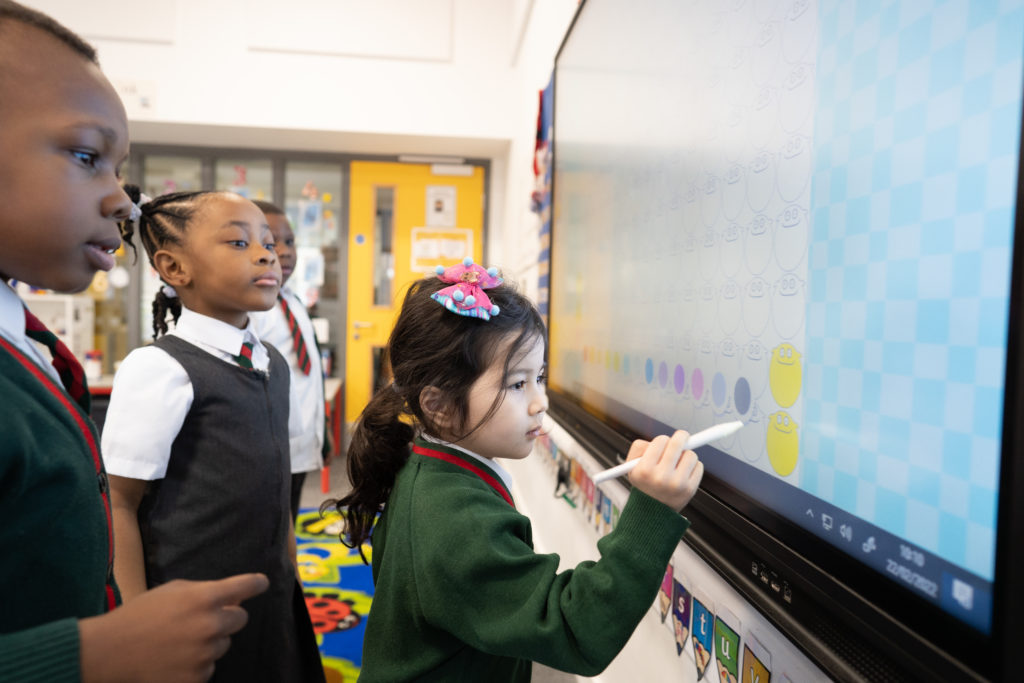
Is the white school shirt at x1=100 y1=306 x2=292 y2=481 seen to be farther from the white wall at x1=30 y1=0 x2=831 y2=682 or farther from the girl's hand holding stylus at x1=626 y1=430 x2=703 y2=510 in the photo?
the white wall at x1=30 y1=0 x2=831 y2=682

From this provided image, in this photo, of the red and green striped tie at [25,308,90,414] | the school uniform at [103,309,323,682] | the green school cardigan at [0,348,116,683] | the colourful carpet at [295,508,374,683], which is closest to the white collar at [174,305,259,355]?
the school uniform at [103,309,323,682]

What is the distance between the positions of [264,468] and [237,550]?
0.16m

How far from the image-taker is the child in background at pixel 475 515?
600mm

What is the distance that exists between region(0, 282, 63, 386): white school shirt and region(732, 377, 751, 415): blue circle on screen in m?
0.76

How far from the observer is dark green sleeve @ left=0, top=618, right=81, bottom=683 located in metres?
0.44

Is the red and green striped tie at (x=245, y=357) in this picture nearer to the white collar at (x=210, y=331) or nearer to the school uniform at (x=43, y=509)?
the white collar at (x=210, y=331)

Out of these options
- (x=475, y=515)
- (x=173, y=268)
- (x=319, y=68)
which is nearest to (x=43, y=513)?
(x=475, y=515)

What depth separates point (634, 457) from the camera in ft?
2.34

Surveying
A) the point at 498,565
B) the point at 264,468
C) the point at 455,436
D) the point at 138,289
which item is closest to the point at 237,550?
the point at 264,468

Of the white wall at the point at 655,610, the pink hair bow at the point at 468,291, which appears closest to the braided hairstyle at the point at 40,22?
the pink hair bow at the point at 468,291

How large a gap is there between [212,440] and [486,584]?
0.78 meters

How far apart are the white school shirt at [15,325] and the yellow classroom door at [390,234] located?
404 centimetres

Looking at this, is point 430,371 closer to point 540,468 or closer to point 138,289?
point 540,468

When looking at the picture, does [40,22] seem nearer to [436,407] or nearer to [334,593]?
[436,407]
